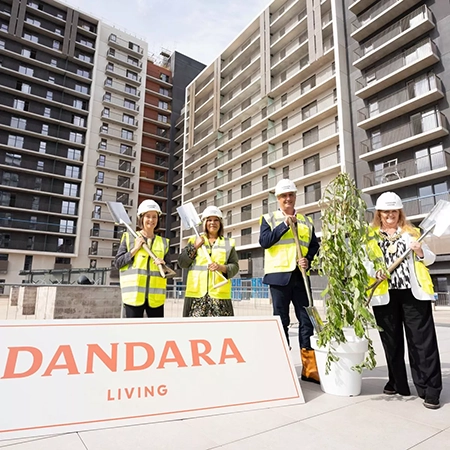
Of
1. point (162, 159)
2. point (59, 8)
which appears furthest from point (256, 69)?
point (59, 8)

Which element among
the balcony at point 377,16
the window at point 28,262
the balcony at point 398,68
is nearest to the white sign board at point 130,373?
the balcony at point 398,68

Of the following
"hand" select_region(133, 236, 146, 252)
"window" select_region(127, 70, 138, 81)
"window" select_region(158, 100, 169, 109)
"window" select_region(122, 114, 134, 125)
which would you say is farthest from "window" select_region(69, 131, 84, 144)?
"hand" select_region(133, 236, 146, 252)

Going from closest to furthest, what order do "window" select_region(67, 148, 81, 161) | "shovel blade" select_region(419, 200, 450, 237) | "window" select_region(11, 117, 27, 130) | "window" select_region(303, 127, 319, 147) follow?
1. "shovel blade" select_region(419, 200, 450, 237)
2. "window" select_region(303, 127, 319, 147)
3. "window" select_region(11, 117, 27, 130)
4. "window" select_region(67, 148, 81, 161)

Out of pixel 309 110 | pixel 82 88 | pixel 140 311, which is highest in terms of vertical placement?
pixel 82 88

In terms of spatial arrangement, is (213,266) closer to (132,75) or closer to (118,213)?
(118,213)

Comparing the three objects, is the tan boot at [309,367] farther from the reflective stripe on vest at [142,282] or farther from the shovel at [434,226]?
the reflective stripe on vest at [142,282]

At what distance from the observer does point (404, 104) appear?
65.1 feet

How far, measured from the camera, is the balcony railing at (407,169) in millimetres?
18469

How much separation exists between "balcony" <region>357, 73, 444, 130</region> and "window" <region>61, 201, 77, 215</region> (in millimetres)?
30452

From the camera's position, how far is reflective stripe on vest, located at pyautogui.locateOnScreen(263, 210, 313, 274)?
344 centimetres

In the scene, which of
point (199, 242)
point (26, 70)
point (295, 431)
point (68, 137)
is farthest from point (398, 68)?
point (26, 70)

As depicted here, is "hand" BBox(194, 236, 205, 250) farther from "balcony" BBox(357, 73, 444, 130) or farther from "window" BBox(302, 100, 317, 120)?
"window" BBox(302, 100, 317, 120)

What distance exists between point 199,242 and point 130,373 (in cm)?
152

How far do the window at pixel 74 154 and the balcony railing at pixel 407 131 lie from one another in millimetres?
30921
